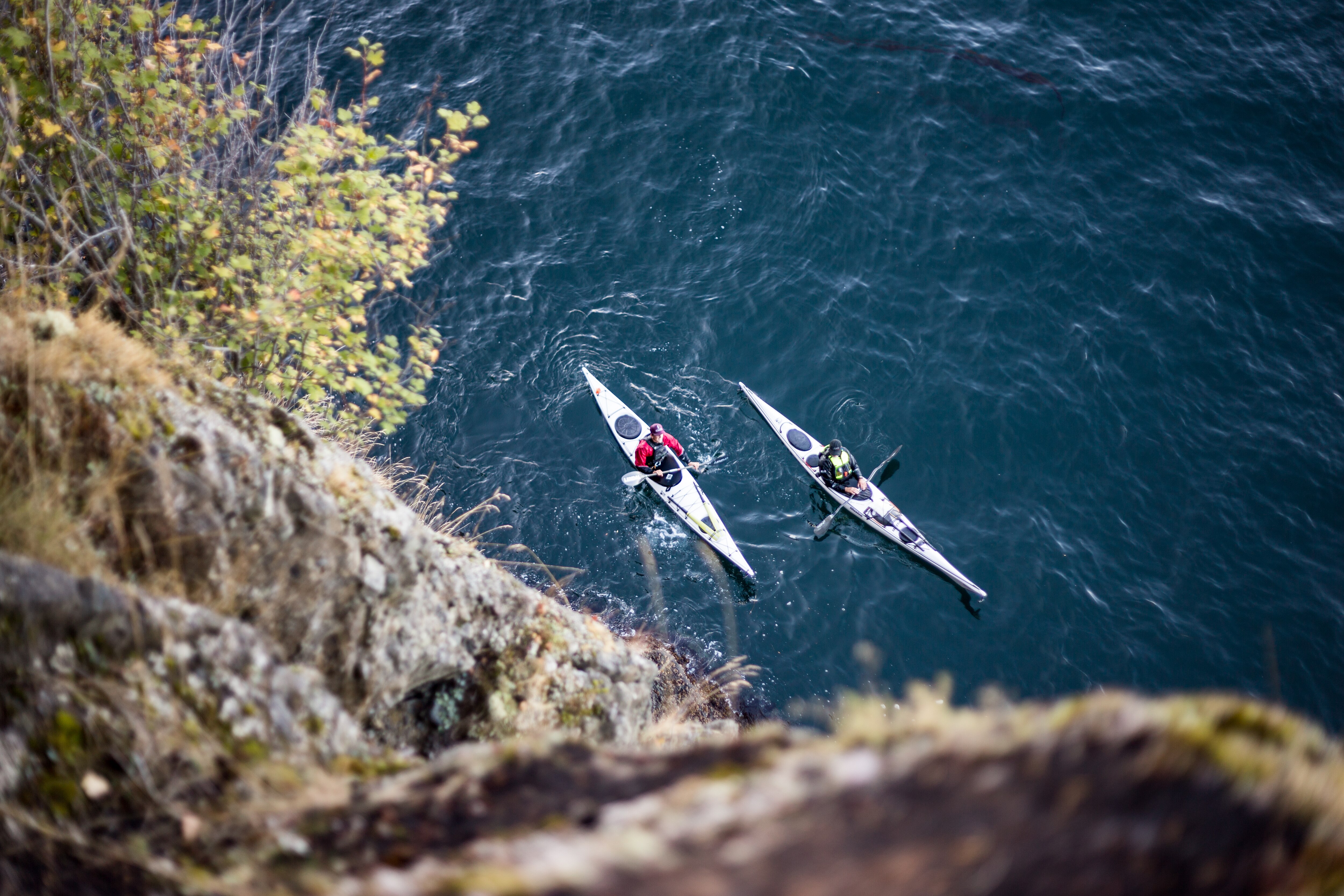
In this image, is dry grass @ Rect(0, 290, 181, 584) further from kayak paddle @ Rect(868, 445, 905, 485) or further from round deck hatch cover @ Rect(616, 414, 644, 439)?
kayak paddle @ Rect(868, 445, 905, 485)

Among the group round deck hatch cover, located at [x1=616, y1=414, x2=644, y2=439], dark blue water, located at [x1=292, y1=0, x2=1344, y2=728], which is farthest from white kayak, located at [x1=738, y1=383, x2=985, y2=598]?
round deck hatch cover, located at [x1=616, y1=414, x2=644, y2=439]

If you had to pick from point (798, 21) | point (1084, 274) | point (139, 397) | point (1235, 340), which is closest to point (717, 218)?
point (798, 21)

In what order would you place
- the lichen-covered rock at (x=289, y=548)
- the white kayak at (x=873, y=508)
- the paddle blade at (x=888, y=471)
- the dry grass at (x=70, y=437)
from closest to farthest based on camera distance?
the dry grass at (x=70, y=437) < the lichen-covered rock at (x=289, y=548) < the white kayak at (x=873, y=508) < the paddle blade at (x=888, y=471)

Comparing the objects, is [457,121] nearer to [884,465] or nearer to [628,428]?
[628,428]

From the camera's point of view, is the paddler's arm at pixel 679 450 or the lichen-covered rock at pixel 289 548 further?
the paddler's arm at pixel 679 450

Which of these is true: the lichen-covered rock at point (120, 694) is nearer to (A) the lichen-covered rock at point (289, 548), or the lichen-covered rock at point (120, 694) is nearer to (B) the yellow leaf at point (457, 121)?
(A) the lichen-covered rock at point (289, 548)

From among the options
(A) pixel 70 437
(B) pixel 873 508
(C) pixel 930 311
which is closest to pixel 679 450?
(B) pixel 873 508

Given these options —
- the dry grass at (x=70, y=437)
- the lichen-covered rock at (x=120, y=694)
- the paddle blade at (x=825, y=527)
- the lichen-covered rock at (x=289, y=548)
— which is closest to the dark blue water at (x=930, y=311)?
the paddle blade at (x=825, y=527)
